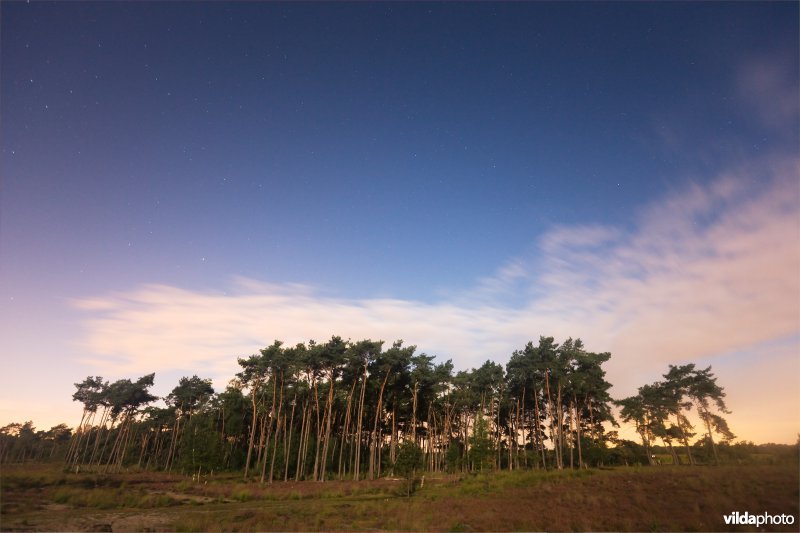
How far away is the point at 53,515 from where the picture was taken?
26.9 meters

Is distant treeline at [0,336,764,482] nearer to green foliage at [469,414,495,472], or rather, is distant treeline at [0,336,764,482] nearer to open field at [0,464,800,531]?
green foliage at [469,414,495,472]

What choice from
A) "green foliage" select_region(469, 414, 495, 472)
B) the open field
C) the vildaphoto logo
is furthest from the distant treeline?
the vildaphoto logo

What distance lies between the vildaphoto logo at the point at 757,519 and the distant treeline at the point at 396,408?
30.5 metres

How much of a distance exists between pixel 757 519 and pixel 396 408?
220ft

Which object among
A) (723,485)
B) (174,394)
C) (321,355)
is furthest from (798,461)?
(174,394)

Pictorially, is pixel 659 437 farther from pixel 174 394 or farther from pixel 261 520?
pixel 174 394

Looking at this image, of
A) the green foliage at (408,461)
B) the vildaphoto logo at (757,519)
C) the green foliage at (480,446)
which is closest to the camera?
the vildaphoto logo at (757,519)

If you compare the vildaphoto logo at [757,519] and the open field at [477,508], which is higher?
the vildaphoto logo at [757,519]

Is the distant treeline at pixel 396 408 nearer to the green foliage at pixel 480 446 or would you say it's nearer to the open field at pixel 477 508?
the green foliage at pixel 480 446

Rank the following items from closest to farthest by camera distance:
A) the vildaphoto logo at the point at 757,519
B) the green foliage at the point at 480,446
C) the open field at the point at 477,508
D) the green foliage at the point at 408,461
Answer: the vildaphoto logo at the point at 757,519, the open field at the point at 477,508, the green foliage at the point at 408,461, the green foliage at the point at 480,446

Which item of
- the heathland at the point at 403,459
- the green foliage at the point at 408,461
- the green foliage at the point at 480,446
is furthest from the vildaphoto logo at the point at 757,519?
the green foliage at the point at 480,446

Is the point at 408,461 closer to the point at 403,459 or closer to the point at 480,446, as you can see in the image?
the point at 403,459

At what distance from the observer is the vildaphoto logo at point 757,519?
49.1 feet

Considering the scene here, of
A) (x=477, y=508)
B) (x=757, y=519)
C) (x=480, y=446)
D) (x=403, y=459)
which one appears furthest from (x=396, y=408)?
(x=757, y=519)
